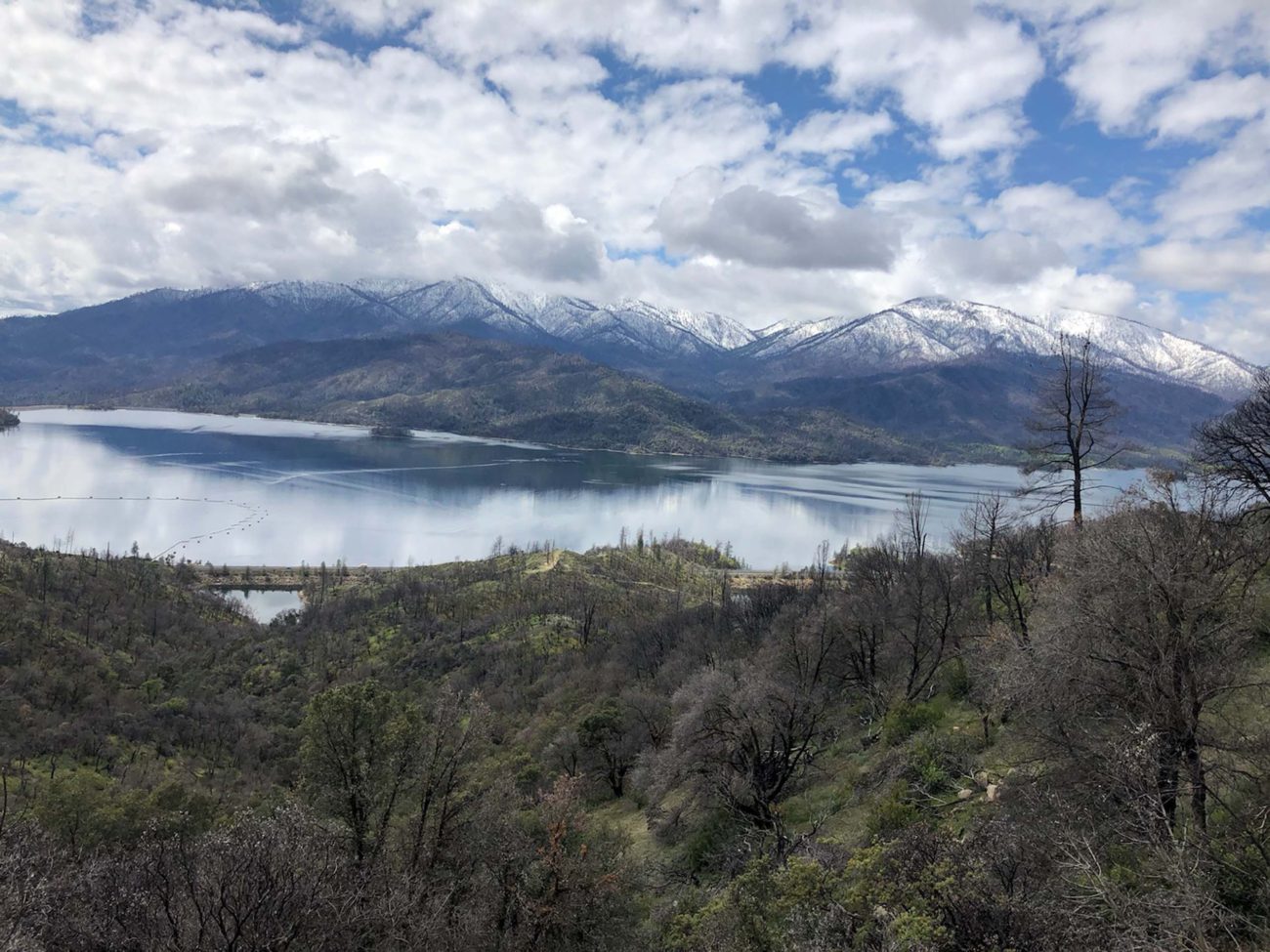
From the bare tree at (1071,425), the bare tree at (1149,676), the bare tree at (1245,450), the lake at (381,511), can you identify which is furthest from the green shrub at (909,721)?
the lake at (381,511)

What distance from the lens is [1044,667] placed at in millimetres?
10078

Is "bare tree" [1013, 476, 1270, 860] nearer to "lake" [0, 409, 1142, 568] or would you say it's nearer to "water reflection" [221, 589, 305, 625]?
"lake" [0, 409, 1142, 568]

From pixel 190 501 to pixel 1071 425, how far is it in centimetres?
16531

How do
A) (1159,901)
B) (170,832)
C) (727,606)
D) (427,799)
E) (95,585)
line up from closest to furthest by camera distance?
(1159,901), (427,799), (170,832), (727,606), (95,585)

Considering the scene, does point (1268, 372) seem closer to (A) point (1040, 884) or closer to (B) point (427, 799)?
(A) point (1040, 884)

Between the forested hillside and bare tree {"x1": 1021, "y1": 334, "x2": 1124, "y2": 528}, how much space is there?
1.12 m

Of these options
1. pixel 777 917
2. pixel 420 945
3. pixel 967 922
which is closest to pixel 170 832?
pixel 420 945

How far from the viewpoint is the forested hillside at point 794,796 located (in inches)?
356

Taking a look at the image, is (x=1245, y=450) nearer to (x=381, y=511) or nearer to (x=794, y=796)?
(x=794, y=796)

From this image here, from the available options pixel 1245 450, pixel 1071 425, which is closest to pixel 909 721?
pixel 1071 425

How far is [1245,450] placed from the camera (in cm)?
1249

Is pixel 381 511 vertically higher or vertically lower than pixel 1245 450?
lower

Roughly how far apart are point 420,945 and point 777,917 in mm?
6958

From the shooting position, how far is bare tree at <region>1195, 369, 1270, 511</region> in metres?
12.2
